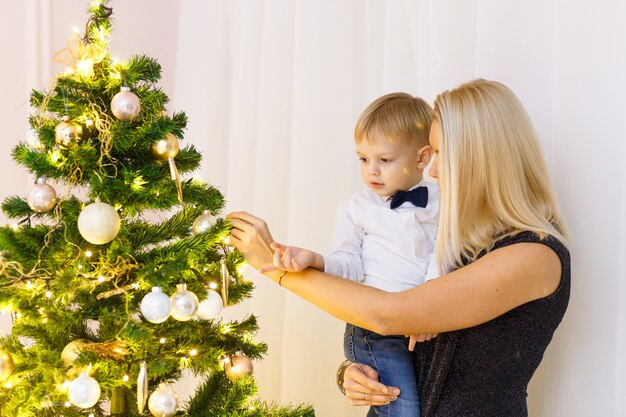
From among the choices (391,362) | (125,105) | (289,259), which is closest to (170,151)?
(125,105)

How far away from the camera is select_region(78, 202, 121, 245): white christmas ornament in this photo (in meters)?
1.28

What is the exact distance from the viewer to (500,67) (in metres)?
1.83

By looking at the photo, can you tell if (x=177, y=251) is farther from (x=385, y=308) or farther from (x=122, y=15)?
(x=122, y=15)

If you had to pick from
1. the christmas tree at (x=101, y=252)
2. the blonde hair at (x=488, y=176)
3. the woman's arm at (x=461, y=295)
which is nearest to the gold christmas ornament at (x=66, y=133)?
the christmas tree at (x=101, y=252)

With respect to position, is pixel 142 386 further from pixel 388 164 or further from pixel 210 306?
pixel 388 164

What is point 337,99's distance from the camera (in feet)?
7.39

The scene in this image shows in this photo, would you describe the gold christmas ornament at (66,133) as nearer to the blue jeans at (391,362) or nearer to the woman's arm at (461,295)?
the woman's arm at (461,295)

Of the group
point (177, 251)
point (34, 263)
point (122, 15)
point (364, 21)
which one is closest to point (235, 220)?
point (177, 251)

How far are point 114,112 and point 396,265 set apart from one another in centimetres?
74

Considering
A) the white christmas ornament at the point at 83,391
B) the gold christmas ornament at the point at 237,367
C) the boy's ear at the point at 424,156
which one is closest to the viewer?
the white christmas ornament at the point at 83,391

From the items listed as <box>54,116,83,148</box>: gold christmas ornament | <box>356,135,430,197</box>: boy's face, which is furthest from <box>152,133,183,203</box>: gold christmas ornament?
<box>356,135,430,197</box>: boy's face

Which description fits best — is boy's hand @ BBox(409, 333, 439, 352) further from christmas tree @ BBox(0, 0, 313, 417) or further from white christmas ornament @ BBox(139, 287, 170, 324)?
white christmas ornament @ BBox(139, 287, 170, 324)

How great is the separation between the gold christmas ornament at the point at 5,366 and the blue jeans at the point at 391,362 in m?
0.75

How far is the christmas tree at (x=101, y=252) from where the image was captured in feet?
4.27
